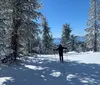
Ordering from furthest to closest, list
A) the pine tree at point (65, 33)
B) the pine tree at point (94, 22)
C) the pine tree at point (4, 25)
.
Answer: the pine tree at point (65, 33) < the pine tree at point (94, 22) < the pine tree at point (4, 25)

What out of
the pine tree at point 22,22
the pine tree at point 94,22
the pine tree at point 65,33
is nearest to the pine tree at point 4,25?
the pine tree at point 22,22

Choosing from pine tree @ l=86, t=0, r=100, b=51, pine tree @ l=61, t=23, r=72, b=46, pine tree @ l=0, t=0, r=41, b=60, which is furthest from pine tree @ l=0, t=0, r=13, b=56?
pine tree @ l=61, t=23, r=72, b=46

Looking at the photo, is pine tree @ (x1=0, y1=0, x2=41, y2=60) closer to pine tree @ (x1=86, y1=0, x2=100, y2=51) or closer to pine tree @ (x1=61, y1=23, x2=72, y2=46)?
pine tree @ (x1=86, y1=0, x2=100, y2=51)

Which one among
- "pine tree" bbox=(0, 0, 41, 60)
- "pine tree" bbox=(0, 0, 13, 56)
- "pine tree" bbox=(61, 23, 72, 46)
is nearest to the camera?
"pine tree" bbox=(0, 0, 13, 56)

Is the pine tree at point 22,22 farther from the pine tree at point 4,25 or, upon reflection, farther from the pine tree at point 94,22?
the pine tree at point 94,22

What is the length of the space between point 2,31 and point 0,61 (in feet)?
14.4

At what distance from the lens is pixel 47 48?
58.8 m

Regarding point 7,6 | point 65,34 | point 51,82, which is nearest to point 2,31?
point 7,6

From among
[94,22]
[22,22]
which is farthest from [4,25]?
[94,22]

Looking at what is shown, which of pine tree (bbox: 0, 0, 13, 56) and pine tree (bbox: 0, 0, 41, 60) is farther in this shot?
pine tree (bbox: 0, 0, 41, 60)

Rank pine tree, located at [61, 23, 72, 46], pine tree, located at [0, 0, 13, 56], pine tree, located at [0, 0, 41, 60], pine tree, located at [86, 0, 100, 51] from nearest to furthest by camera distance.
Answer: pine tree, located at [0, 0, 13, 56] → pine tree, located at [0, 0, 41, 60] → pine tree, located at [86, 0, 100, 51] → pine tree, located at [61, 23, 72, 46]

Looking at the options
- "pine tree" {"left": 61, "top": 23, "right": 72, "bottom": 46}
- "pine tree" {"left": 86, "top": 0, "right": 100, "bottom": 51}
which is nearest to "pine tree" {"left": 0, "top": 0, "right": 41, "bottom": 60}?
"pine tree" {"left": 86, "top": 0, "right": 100, "bottom": 51}

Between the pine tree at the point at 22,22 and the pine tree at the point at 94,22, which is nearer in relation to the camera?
the pine tree at the point at 22,22

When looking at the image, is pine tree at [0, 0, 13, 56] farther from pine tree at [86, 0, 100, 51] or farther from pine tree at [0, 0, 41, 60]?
pine tree at [86, 0, 100, 51]
